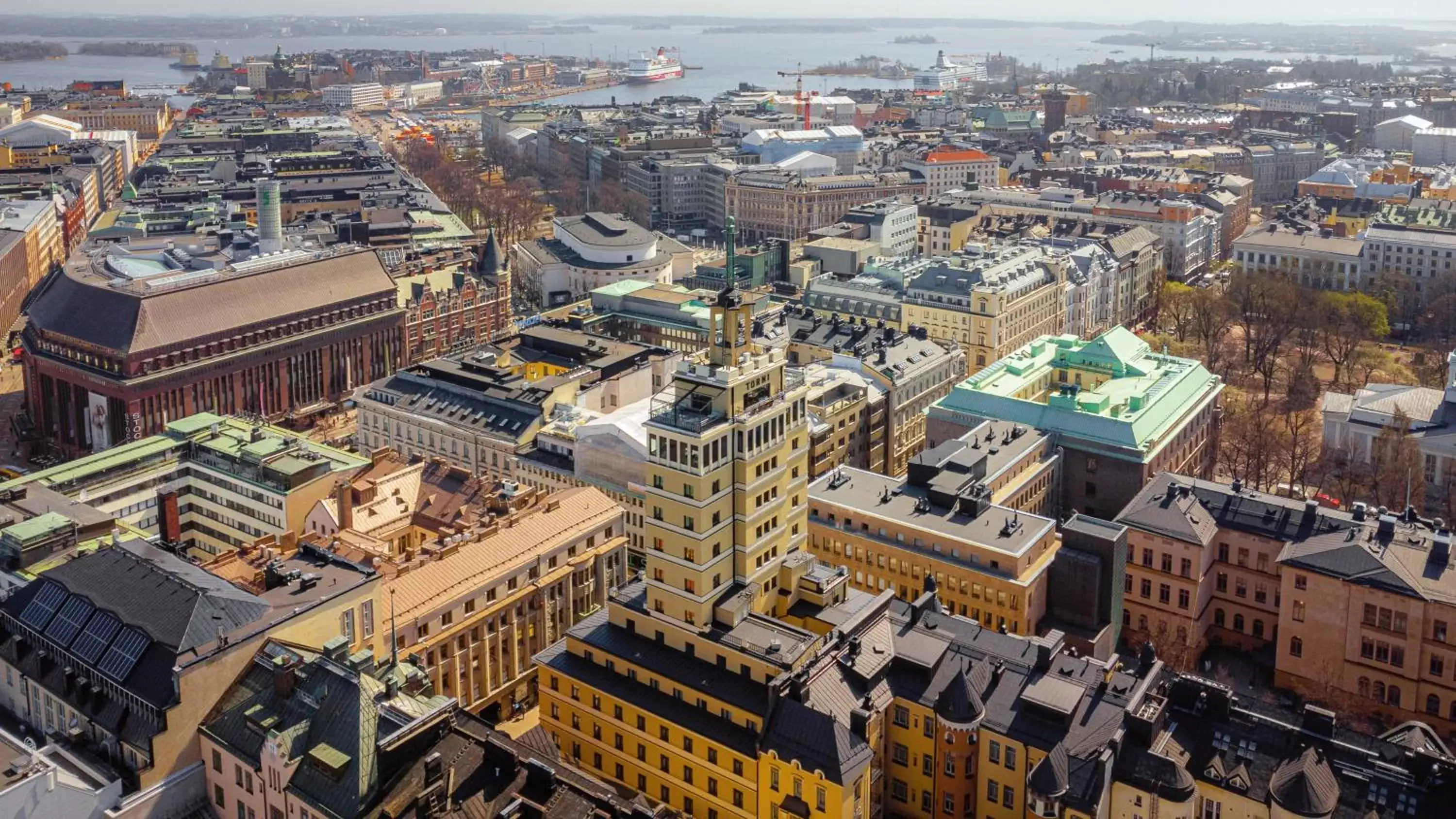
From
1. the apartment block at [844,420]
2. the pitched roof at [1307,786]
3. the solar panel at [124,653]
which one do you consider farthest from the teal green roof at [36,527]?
the pitched roof at [1307,786]

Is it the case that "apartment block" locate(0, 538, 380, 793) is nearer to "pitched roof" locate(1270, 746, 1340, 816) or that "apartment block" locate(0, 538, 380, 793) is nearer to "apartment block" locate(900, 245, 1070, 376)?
"pitched roof" locate(1270, 746, 1340, 816)

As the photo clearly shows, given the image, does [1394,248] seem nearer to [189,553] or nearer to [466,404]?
[466,404]

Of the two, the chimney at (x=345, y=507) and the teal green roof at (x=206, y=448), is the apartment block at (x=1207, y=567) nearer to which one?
the chimney at (x=345, y=507)

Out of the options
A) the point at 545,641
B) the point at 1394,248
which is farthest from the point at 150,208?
the point at 1394,248

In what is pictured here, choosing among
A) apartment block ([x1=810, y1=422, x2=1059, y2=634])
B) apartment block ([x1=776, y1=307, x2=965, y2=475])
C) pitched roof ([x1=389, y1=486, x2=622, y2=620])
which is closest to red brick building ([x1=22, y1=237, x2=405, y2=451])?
apartment block ([x1=776, y1=307, x2=965, y2=475])

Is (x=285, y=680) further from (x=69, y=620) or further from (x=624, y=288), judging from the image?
(x=624, y=288)

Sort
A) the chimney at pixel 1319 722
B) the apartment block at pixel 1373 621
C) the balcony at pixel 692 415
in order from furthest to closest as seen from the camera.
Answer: the apartment block at pixel 1373 621 → the balcony at pixel 692 415 → the chimney at pixel 1319 722
